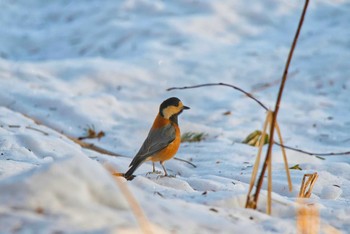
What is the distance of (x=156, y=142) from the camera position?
5.20 m

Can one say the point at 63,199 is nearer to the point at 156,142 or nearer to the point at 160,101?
the point at 156,142

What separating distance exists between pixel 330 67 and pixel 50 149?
5540 mm

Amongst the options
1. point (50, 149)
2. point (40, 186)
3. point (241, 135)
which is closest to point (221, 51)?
point (241, 135)

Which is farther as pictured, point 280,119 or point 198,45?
point 198,45

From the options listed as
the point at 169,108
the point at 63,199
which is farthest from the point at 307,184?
the point at 63,199

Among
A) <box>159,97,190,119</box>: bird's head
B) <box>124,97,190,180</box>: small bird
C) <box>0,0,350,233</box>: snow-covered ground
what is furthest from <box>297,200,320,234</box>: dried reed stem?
<box>159,97,190,119</box>: bird's head

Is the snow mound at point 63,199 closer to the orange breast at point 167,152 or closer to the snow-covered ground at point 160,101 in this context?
the snow-covered ground at point 160,101

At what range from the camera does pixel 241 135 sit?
25.3ft

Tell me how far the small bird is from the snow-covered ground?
Result: 11.5 inches

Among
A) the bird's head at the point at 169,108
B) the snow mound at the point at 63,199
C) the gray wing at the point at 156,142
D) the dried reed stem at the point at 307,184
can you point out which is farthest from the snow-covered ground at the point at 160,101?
the bird's head at the point at 169,108

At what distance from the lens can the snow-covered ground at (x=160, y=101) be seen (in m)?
2.53

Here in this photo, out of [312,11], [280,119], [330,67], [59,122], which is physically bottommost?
[59,122]

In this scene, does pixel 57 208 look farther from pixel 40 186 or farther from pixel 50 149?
pixel 50 149

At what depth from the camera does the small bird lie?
5.12 m
